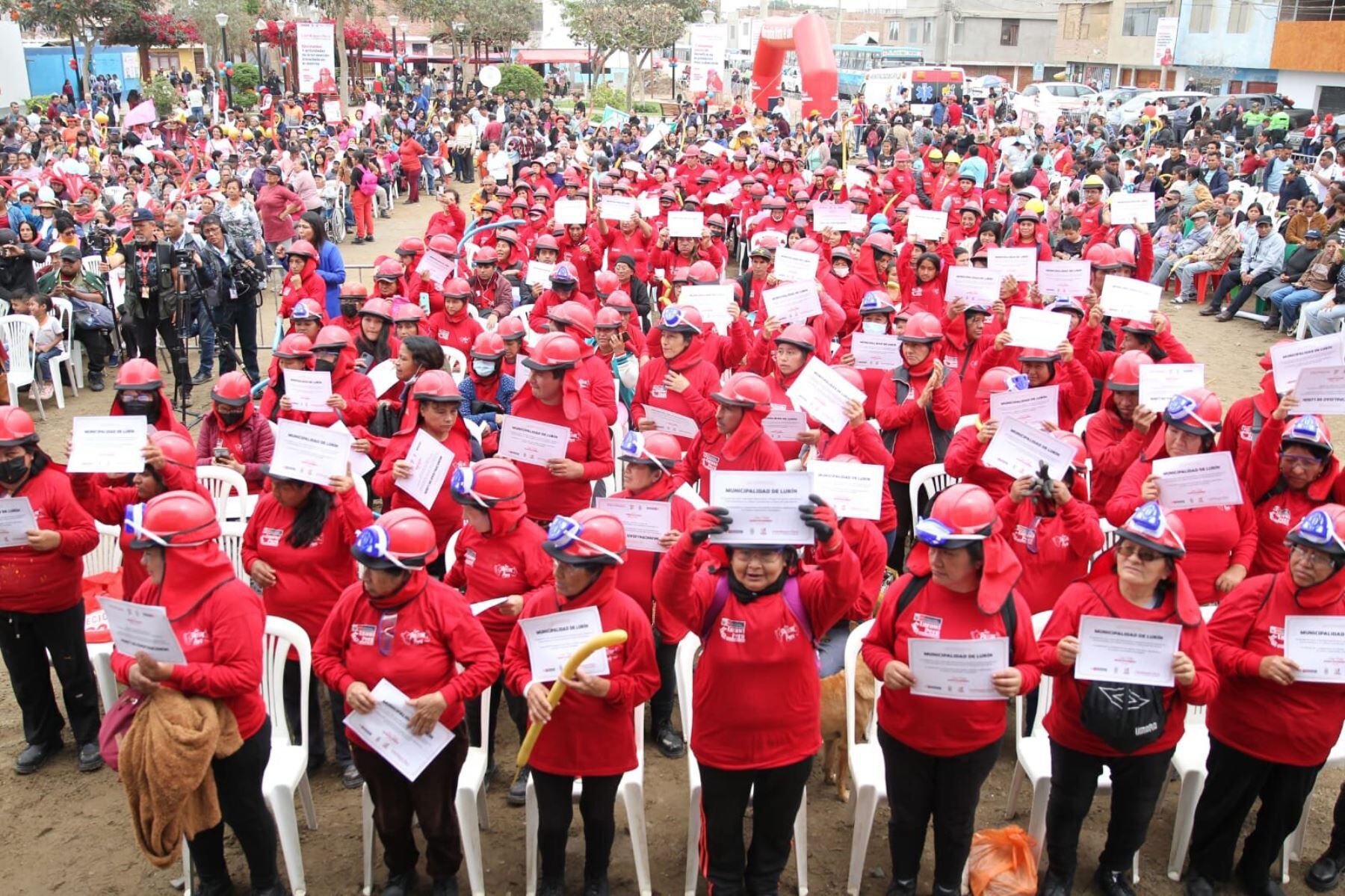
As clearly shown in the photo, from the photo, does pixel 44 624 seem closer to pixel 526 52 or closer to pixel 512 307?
pixel 512 307

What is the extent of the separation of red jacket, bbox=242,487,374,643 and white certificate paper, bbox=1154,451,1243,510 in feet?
13.3

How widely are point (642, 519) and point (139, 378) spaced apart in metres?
3.45

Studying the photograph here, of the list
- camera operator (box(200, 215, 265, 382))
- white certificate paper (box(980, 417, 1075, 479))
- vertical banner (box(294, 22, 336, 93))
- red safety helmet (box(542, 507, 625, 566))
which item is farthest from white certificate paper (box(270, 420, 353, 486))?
vertical banner (box(294, 22, 336, 93))

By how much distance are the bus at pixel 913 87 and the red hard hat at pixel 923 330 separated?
2899 centimetres

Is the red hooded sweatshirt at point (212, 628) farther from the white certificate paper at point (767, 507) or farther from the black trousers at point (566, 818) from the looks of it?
the white certificate paper at point (767, 507)

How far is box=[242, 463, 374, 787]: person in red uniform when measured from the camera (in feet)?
19.2

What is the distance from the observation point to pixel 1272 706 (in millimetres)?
4984

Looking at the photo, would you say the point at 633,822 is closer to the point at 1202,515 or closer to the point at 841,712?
the point at 841,712

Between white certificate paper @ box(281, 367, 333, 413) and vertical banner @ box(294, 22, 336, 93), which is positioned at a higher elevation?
vertical banner @ box(294, 22, 336, 93)

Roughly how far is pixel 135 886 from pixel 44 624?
158 centimetres

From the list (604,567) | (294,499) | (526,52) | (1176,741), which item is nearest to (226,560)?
(294,499)

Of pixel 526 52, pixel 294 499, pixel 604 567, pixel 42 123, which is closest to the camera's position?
pixel 604 567

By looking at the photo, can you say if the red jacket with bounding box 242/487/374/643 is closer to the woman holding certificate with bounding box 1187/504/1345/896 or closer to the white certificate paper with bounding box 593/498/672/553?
the white certificate paper with bounding box 593/498/672/553

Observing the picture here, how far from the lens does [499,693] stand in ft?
20.6
